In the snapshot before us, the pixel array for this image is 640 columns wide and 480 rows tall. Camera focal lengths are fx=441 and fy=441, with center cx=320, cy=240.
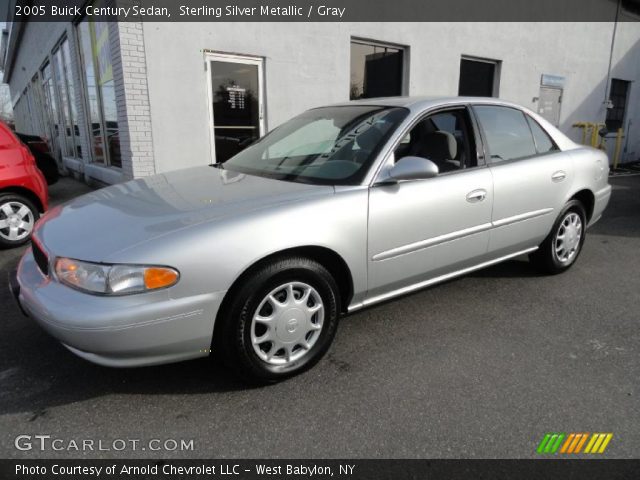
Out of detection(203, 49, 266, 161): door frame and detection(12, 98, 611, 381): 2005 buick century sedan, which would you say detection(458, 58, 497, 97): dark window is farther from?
detection(12, 98, 611, 381): 2005 buick century sedan

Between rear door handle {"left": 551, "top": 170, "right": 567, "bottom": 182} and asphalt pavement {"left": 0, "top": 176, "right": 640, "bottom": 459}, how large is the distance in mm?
1054

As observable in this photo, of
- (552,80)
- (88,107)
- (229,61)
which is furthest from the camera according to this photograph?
(552,80)

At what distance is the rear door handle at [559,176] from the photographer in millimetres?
3611

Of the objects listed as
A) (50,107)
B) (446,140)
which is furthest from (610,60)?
(50,107)

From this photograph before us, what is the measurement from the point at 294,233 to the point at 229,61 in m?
5.33

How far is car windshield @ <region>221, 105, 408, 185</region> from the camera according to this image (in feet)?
8.82

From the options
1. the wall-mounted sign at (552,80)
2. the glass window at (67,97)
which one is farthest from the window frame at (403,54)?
the glass window at (67,97)

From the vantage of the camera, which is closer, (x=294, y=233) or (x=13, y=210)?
(x=294, y=233)

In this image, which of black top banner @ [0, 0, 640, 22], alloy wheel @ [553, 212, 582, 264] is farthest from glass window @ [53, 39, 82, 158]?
alloy wheel @ [553, 212, 582, 264]

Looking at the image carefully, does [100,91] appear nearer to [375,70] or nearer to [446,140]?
[375,70]

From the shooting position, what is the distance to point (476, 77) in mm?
9992

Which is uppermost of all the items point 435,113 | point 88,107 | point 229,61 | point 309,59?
point 309,59
